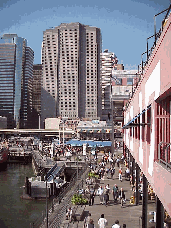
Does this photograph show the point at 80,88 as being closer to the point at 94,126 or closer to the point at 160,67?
the point at 94,126

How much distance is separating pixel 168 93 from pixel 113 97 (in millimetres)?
40196

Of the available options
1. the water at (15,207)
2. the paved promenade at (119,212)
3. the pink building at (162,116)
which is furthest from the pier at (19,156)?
the pink building at (162,116)

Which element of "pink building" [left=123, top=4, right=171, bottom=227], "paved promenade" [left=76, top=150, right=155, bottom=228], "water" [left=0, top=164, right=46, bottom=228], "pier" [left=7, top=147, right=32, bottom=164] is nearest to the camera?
"pink building" [left=123, top=4, right=171, bottom=227]

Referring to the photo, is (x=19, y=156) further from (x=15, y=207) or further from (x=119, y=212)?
(x=119, y=212)

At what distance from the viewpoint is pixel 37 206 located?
114ft

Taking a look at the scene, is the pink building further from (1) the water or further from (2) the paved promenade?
(1) the water

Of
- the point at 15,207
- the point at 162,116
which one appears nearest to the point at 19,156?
the point at 15,207

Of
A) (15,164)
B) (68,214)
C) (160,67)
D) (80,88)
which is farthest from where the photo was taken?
(80,88)

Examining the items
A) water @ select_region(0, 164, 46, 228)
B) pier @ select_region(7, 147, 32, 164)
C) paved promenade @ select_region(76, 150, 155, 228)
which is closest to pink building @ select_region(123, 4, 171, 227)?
paved promenade @ select_region(76, 150, 155, 228)

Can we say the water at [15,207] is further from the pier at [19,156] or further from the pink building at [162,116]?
the pier at [19,156]

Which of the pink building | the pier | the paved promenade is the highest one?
the pink building

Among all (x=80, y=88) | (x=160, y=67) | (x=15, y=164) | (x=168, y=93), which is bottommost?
(x=15, y=164)

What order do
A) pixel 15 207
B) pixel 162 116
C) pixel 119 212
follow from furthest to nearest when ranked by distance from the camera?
1. pixel 15 207
2. pixel 119 212
3. pixel 162 116

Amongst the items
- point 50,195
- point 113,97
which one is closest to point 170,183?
point 50,195
